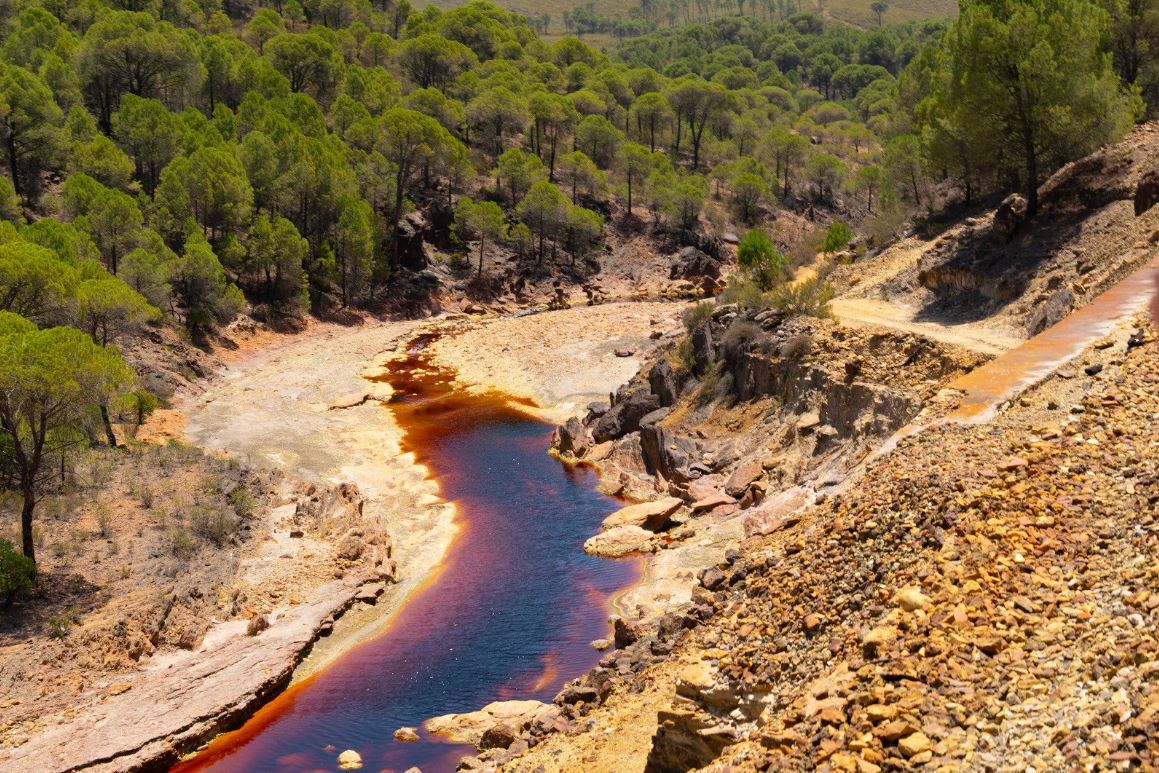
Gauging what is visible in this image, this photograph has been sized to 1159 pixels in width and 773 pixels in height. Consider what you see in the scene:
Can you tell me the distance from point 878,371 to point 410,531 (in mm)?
16961

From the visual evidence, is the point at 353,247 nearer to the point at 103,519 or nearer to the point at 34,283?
the point at 34,283

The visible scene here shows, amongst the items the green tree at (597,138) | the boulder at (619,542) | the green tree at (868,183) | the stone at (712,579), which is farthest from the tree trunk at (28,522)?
the green tree at (597,138)

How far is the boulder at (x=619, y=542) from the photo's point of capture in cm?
3266

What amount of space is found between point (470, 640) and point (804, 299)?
759 inches

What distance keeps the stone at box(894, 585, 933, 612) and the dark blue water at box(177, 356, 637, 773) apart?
11960mm

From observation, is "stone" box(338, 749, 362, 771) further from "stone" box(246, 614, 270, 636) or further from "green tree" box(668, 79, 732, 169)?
"green tree" box(668, 79, 732, 169)

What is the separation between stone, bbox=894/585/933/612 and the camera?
1289cm

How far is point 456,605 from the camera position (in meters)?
29.6

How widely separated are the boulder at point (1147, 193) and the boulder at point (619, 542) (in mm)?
19722

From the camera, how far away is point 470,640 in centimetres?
2728

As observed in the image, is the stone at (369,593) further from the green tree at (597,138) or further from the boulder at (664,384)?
the green tree at (597,138)

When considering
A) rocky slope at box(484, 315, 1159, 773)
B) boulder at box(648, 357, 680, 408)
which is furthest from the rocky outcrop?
boulder at box(648, 357, 680, 408)

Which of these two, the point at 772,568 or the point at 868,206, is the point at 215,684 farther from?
the point at 868,206

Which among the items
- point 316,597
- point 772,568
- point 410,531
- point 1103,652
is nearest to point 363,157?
point 410,531
